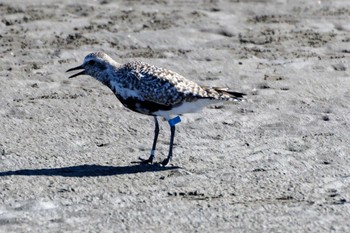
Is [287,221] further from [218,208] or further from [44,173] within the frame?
[44,173]

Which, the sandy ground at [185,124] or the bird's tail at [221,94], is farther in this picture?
the bird's tail at [221,94]

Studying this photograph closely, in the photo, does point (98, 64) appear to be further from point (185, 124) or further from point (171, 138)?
point (185, 124)

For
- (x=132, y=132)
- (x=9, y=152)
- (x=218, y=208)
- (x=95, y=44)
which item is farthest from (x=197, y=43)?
(x=218, y=208)

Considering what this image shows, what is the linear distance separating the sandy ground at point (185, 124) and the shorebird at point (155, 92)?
0.50m

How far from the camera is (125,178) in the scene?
9523mm

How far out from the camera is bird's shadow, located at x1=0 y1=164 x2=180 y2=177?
9562 millimetres

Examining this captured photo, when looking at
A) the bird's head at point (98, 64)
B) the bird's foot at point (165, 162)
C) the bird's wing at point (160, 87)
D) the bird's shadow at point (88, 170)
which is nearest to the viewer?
the bird's shadow at point (88, 170)

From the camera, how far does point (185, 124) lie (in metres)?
11.1

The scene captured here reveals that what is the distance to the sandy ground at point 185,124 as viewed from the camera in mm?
8766

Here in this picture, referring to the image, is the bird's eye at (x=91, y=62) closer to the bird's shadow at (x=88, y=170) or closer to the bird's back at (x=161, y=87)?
the bird's back at (x=161, y=87)

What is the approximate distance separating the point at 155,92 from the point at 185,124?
1.38 meters

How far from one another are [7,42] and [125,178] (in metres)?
4.68

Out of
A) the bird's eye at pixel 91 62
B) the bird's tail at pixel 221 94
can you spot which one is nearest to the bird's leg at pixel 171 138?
the bird's tail at pixel 221 94

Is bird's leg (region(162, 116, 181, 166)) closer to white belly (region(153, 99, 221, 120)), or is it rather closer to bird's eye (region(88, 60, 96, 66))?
white belly (region(153, 99, 221, 120))
